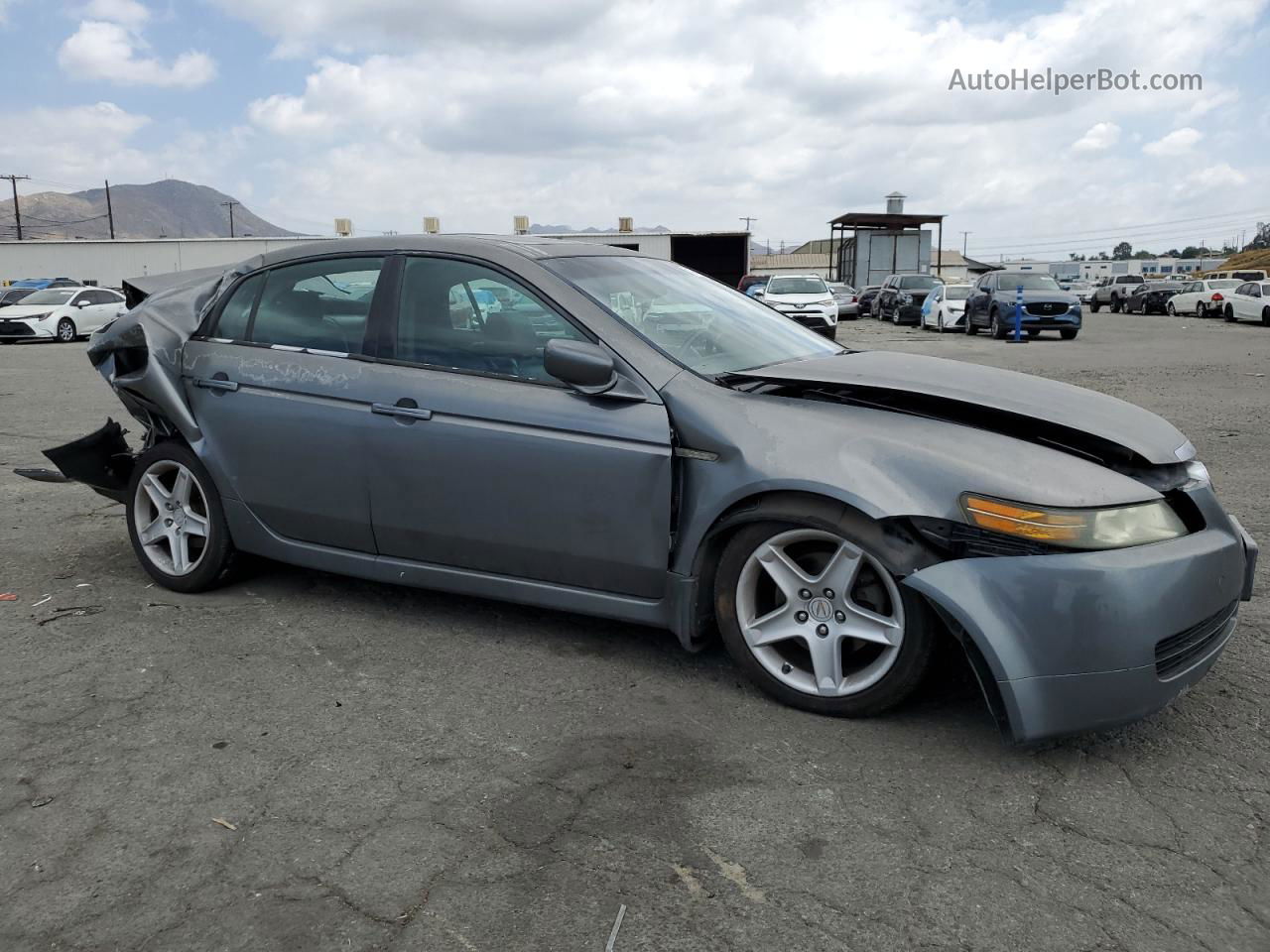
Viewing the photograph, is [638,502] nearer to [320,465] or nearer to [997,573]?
[997,573]

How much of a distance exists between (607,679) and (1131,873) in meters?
1.79

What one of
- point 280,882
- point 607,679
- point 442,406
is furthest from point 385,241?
point 280,882

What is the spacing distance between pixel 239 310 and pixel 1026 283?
23908 millimetres

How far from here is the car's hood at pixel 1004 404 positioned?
3.28 m

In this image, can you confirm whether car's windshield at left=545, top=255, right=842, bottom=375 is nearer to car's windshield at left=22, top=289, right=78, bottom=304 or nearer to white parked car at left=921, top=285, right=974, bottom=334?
white parked car at left=921, top=285, right=974, bottom=334

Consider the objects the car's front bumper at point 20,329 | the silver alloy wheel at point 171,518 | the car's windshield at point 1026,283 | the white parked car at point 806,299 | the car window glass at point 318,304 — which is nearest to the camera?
the car window glass at point 318,304

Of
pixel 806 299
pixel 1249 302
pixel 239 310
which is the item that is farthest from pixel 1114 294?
pixel 239 310

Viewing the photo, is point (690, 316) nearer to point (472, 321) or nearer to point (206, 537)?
point (472, 321)

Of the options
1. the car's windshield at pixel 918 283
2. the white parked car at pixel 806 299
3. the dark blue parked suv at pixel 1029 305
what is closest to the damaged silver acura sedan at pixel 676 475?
the white parked car at pixel 806 299

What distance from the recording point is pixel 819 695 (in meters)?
3.35

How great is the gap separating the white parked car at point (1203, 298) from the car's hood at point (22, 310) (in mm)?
35673

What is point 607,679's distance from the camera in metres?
3.72

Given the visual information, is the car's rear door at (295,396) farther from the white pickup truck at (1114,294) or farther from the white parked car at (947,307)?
the white pickup truck at (1114,294)

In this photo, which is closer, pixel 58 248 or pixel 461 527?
pixel 461 527
